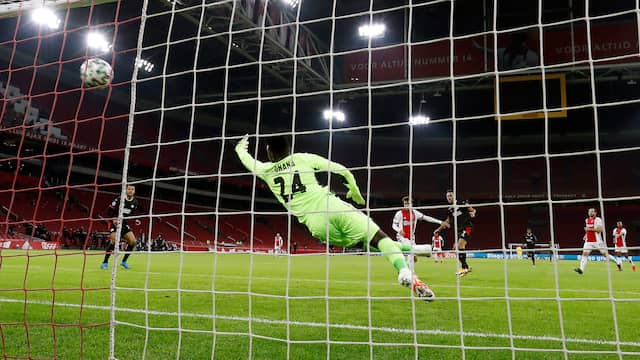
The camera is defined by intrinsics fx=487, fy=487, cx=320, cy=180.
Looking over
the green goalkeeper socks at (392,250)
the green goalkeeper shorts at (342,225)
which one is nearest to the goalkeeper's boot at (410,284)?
the green goalkeeper socks at (392,250)

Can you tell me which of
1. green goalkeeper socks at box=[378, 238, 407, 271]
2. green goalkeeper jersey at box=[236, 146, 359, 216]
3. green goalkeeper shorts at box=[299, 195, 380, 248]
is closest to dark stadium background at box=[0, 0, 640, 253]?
green goalkeeper jersey at box=[236, 146, 359, 216]

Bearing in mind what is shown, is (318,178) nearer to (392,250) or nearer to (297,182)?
(297,182)

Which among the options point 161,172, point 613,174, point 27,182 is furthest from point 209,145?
point 613,174

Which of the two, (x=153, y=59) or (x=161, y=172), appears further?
(x=161, y=172)

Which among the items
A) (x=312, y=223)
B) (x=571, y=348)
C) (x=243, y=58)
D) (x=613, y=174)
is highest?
(x=243, y=58)

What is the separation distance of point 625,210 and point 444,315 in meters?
28.5

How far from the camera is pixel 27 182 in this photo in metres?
25.0

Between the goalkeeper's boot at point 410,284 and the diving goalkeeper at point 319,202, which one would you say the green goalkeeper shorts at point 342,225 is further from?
the goalkeeper's boot at point 410,284

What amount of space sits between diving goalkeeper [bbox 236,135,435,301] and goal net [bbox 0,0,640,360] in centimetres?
3

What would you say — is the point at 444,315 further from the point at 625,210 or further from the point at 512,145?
the point at 625,210

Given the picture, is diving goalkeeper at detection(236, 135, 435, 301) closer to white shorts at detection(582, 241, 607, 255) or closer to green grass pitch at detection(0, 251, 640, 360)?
green grass pitch at detection(0, 251, 640, 360)

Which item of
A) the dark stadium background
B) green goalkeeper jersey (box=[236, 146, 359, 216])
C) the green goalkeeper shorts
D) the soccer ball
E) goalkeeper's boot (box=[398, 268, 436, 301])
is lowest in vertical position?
goalkeeper's boot (box=[398, 268, 436, 301])

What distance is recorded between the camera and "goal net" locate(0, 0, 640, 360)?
12.8ft

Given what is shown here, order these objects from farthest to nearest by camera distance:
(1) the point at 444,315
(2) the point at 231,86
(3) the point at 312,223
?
(2) the point at 231,86 < (1) the point at 444,315 < (3) the point at 312,223
